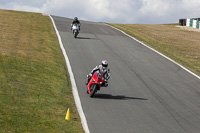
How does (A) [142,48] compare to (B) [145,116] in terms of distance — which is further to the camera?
(A) [142,48]

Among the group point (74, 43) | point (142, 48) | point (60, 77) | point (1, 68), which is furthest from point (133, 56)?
point (1, 68)

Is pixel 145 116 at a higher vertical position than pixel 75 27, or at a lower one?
lower

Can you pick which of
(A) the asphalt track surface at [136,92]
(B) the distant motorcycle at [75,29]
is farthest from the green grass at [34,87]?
(B) the distant motorcycle at [75,29]

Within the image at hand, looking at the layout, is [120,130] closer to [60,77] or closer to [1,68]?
[60,77]

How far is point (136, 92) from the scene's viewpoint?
1478 cm

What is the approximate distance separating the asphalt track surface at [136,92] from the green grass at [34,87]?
2.55ft

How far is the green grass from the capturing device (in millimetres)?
9637

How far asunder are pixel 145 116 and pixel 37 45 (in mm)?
12347

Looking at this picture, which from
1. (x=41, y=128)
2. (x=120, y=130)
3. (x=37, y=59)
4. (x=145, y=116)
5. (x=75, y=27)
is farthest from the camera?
(x=75, y=27)

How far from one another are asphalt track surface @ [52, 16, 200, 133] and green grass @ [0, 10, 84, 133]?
78cm

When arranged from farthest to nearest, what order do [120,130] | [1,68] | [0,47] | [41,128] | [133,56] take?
[133,56], [0,47], [1,68], [120,130], [41,128]

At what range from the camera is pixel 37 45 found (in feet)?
72.9

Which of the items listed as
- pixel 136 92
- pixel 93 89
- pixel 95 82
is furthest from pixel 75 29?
pixel 93 89

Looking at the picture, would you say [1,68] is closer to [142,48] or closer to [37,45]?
[37,45]
